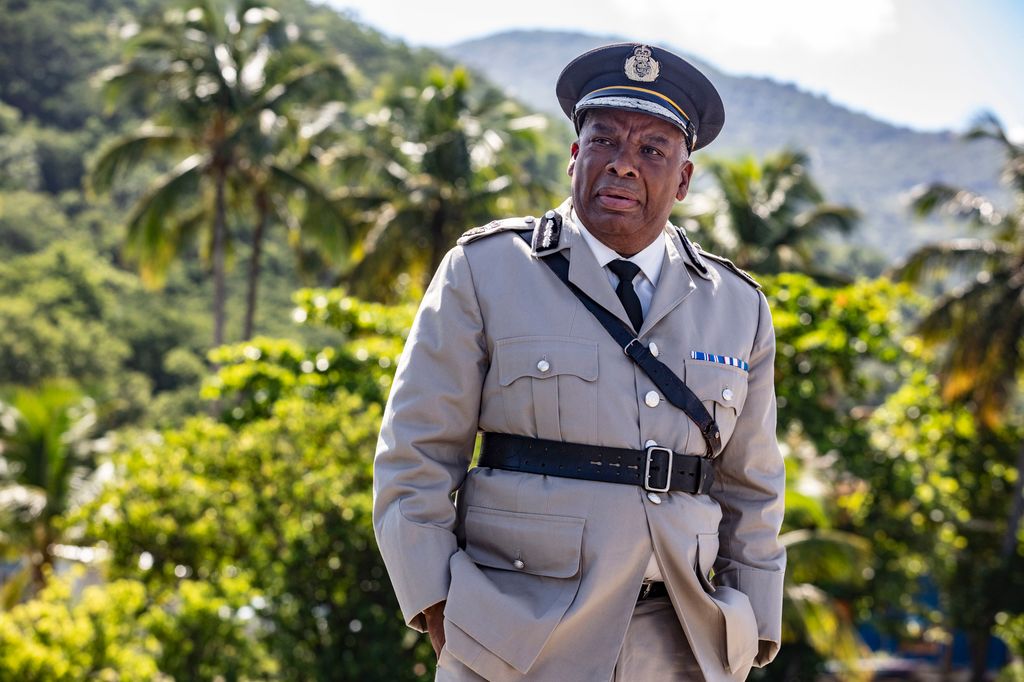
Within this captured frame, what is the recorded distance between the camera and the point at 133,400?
35.3 meters

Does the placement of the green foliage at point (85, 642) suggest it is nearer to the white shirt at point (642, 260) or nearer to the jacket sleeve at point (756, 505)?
the jacket sleeve at point (756, 505)

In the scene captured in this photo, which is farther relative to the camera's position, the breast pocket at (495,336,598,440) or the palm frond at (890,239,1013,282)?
the palm frond at (890,239,1013,282)

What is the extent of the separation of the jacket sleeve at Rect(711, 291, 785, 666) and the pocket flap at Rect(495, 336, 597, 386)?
473mm

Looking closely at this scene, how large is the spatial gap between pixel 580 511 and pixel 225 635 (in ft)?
18.4

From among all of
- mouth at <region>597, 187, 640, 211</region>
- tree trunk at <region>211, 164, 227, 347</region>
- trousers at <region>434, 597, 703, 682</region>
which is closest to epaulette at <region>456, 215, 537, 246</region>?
mouth at <region>597, 187, 640, 211</region>

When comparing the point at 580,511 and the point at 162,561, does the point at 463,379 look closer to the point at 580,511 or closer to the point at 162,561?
the point at 580,511

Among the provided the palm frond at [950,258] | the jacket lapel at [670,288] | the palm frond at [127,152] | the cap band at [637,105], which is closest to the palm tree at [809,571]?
the palm frond at [950,258]

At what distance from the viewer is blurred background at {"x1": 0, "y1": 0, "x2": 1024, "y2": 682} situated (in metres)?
7.82

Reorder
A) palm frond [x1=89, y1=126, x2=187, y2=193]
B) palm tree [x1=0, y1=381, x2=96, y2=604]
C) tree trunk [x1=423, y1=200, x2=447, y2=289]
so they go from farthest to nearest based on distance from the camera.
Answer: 1. palm frond [x1=89, y1=126, x2=187, y2=193]
2. tree trunk [x1=423, y1=200, x2=447, y2=289]
3. palm tree [x1=0, y1=381, x2=96, y2=604]

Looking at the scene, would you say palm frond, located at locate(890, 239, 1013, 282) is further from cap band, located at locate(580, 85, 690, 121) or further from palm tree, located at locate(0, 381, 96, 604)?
cap band, located at locate(580, 85, 690, 121)

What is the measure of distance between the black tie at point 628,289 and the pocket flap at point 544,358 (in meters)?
0.16

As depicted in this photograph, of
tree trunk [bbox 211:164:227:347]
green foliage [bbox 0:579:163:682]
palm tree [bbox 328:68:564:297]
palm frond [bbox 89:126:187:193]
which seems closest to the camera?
green foliage [bbox 0:579:163:682]

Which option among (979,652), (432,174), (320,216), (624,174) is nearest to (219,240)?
(320,216)

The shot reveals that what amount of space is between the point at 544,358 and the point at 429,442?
0.31 meters
